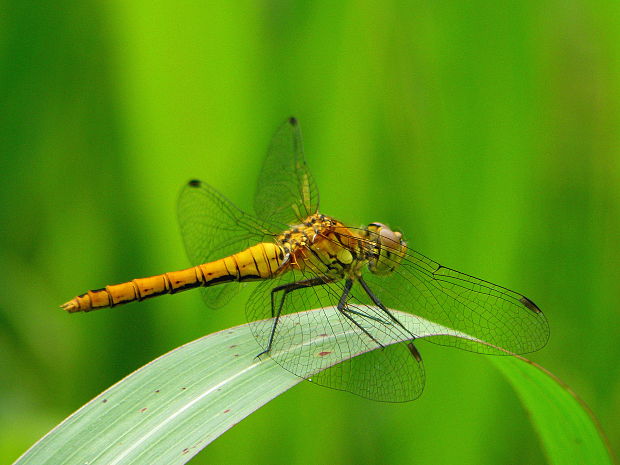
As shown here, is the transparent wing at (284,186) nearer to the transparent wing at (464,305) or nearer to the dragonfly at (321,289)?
the dragonfly at (321,289)

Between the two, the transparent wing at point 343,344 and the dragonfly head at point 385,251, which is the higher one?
the dragonfly head at point 385,251

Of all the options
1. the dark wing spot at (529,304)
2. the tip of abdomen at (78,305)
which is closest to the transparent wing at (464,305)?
the dark wing spot at (529,304)

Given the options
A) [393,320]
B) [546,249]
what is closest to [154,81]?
[393,320]

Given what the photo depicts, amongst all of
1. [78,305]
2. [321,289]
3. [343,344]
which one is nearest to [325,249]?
[321,289]

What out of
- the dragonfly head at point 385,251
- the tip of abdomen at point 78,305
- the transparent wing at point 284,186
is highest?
the transparent wing at point 284,186

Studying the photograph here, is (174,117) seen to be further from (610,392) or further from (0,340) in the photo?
(610,392)

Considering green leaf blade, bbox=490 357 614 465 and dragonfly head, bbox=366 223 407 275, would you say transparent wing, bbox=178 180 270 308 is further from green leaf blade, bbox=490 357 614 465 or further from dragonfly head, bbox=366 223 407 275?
green leaf blade, bbox=490 357 614 465
